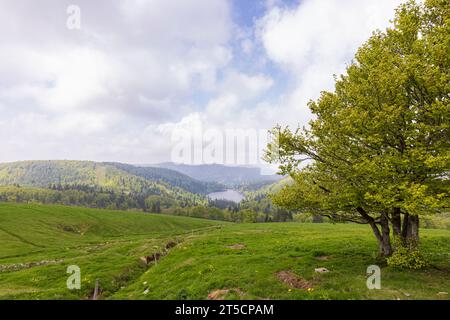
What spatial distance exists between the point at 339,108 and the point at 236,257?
2010cm

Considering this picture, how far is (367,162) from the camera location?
2036cm

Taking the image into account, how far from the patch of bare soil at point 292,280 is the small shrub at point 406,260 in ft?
23.9

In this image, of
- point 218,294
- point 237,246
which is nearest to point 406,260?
point 218,294

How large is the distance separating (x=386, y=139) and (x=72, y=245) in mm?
72072

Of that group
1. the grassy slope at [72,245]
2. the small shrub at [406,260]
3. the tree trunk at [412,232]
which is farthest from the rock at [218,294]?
the tree trunk at [412,232]

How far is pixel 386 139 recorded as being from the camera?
72.5ft

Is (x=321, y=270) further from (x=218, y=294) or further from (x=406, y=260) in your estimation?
(x=218, y=294)

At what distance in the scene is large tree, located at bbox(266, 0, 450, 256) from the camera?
1953cm

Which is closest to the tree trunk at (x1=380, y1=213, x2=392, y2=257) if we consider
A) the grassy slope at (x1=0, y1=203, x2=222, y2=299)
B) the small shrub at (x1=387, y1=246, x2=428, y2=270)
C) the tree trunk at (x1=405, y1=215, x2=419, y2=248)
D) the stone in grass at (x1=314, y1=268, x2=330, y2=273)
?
the tree trunk at (x1=405, y1=215, x2=419, y2=248)

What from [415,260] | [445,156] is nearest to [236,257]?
[415,260]

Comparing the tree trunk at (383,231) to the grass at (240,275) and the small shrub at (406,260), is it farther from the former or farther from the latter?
the small shrub at (406,260)

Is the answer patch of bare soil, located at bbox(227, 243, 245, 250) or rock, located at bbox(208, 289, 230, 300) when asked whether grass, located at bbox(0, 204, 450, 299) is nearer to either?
rock, located at bbox(208, 289, 230, 300)

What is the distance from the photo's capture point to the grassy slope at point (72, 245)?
32625 mm

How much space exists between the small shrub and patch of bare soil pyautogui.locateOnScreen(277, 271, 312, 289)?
7271 millimetres
